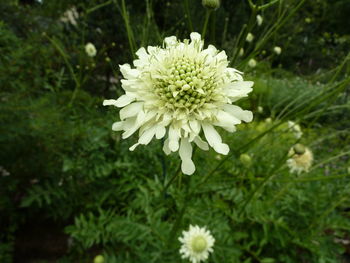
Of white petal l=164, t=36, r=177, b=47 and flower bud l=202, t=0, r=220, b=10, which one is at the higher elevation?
flower bud l=202, t=0, r=220, b=10

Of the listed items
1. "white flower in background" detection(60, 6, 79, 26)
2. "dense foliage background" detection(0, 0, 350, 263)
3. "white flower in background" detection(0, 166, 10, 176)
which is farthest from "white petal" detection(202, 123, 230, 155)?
"white flower in background" detection(60, 6, 79, 26)

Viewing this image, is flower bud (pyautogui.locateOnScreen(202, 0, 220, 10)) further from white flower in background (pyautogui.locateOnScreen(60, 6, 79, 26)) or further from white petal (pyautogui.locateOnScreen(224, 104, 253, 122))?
white flower in background (pyautogui.locateOnScreen(60, 6, 79, 26))

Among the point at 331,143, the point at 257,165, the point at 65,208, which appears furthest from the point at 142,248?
the point at 331,143

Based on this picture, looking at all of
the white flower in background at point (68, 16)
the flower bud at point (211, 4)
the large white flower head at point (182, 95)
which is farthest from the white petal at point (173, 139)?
the white flower in background at point (68, 16)

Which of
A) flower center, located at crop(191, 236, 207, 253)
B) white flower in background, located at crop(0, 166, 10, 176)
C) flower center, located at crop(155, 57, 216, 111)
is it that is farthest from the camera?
white flower in background, located at crop(0, 166, 10, 176)

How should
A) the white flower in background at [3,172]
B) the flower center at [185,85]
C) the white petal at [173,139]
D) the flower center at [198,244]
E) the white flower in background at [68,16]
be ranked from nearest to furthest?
the white petal at [173,139] → the flower center at [185,85] → the flower center at [198,244] → the white flower in background at [3,172] → the white flower in background at [68,16]

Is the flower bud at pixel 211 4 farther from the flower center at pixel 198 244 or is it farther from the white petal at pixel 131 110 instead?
the flower center at pixel 198 244
